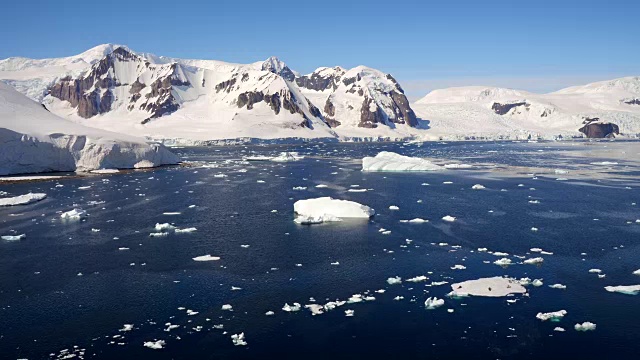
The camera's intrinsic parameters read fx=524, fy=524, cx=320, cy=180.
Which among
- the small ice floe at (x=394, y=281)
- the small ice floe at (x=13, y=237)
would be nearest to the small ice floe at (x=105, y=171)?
the small ice floe at (x=13, y=237)

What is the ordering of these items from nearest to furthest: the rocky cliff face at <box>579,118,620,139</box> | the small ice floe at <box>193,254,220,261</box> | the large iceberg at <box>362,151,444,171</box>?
the small ice floe at <box>193,254,220,261</box>
the large iceberg at <box>362,151,444,171</box>
the rocky cliff face at <box>579,118,620,139</box>

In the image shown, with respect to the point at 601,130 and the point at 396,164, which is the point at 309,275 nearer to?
the point at 396,164

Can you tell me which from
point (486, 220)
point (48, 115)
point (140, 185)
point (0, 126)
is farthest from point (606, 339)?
point (48, 115)

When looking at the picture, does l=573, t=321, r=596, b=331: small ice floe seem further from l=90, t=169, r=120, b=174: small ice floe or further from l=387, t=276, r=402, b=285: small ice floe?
l=90, t=169, r=120, b=174: small ice floe

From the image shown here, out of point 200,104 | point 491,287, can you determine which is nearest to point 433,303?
point 491,287

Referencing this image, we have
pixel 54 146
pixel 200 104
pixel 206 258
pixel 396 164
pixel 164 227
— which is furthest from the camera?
pixel 200 104

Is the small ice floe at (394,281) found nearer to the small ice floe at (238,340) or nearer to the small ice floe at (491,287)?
the small ice floe at (491,287)

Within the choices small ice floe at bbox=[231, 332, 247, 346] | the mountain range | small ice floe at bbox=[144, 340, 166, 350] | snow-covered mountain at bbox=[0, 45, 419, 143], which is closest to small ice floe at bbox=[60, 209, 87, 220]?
small ice floe at bbox=[144, 340, 166, 350]
